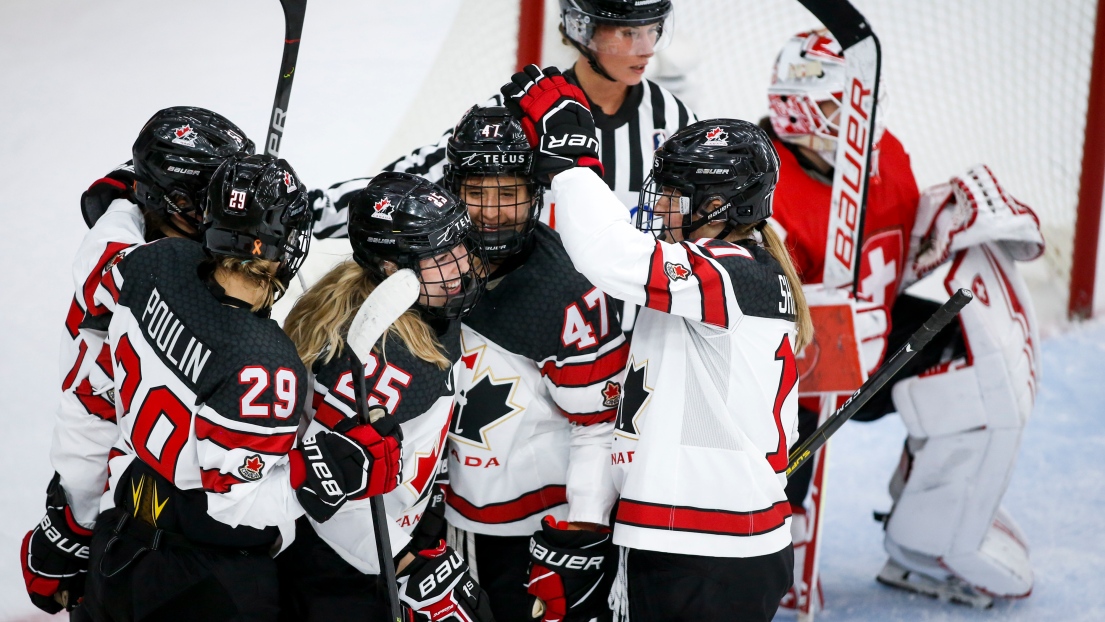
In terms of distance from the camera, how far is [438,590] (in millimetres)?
1777

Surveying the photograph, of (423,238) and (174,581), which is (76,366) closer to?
(174,581)

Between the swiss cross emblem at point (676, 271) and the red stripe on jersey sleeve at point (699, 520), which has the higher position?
the swiss cross emblem at point (676, 271)

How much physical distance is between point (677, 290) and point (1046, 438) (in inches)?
114

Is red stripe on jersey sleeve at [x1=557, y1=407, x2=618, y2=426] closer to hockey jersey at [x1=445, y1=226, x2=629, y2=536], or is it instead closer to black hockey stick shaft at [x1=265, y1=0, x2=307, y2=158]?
hockey jersey at [x1=445, y1=226, x2=629, y2=536]

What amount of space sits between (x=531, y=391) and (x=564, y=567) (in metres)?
0.31

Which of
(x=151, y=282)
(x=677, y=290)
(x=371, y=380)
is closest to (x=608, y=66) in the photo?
(x=677, y=290)

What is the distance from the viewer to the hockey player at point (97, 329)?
5.87ft

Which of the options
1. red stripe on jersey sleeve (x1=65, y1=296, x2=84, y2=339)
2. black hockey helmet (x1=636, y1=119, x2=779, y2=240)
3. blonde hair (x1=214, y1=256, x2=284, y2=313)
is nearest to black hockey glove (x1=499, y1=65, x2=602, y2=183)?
black hockey helmet (x1=636, y1=119, x2=779, y2=240)

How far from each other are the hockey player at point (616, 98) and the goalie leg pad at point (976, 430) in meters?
1.02

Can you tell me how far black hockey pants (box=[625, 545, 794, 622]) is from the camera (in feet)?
5.66

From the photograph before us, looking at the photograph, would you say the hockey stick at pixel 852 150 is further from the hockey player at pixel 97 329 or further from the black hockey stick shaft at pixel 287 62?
the hockey player at pixel 97 329

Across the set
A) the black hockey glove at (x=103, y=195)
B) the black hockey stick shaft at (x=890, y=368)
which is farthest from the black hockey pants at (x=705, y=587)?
the black hockey glove at (x=103, y=195)

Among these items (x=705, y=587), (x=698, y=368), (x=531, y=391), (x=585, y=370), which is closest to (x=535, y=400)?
(x=531, y=391)

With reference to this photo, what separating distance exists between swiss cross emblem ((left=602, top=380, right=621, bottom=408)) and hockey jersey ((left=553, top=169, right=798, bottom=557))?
13 centimetres
